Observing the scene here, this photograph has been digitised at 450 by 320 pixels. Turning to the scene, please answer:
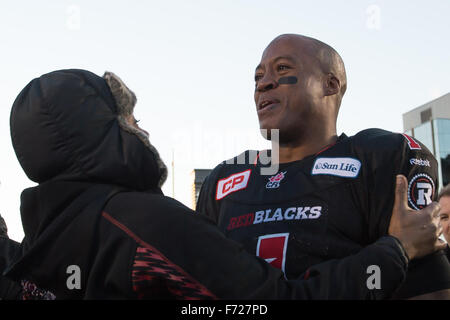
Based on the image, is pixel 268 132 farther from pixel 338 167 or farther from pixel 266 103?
pixel 338 167

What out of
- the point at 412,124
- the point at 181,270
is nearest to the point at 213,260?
the point at 181,270

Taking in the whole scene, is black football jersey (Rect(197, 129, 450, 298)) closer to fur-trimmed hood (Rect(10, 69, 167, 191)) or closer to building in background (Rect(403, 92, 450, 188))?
fur-trimmed hood (Rect(10, 69, 167, 191))

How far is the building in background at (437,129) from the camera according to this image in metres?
50.4

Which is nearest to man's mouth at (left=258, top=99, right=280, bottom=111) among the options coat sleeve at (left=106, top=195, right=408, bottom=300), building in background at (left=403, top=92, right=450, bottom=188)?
coat sleeve at (left=106, top=195, right=408, bottom=300)

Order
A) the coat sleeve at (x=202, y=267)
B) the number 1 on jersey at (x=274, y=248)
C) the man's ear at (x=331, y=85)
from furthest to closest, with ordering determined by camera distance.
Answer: the man's ear at (x=331, y=85), the number 1 on jersey at (x=274, y=248), the coat sleeve at (x=202, y=267)

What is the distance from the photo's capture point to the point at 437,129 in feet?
166

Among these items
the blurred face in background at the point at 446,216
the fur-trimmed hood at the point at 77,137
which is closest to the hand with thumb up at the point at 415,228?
the fur-trimmed hood at the point at 77,137

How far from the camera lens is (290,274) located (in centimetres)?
231

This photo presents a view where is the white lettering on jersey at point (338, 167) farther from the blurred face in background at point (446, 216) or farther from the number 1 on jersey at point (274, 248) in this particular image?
the blurred face in background at point (446, 216)

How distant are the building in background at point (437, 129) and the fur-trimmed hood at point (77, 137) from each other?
5034 centimetres

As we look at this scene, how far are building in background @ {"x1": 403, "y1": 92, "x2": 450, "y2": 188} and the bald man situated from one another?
49.0 m

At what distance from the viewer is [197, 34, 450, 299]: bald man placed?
7.58ft

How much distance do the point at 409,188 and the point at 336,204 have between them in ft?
1.14

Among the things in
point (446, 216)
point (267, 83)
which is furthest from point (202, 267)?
point (446, 216)
